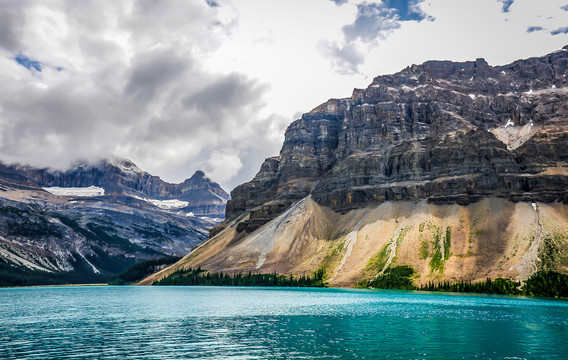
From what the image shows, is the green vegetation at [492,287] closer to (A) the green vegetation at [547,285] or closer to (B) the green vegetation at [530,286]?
(B) the green vegetation at [530,286]

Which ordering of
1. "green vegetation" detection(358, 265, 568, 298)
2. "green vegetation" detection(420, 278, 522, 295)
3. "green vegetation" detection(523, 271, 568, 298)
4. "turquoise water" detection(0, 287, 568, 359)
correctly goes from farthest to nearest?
"green vegetation" detection(420, 278, 522, 295) < "green vegetation" detection(358, 265, 568, 298) < "green vegetation" detection(523, 271, 568, 298) < "turquoise water" detection(0, 287, 568, 359)

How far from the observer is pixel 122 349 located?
52.3m

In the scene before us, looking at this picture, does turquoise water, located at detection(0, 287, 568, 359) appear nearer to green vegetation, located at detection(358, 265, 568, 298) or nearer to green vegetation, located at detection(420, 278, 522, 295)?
green vegetation, located at detection(358, 265, 568, 298)

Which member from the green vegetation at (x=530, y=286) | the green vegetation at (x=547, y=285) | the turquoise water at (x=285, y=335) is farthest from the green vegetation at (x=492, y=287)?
the turquoise water at (x=285, y=335)

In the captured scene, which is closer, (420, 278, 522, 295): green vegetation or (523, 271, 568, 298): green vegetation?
(523, 271, 568, 298): green vegetation

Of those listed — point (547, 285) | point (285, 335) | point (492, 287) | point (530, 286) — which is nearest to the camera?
point (285, 335)

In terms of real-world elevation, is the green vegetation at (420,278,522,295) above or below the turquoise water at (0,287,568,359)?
above

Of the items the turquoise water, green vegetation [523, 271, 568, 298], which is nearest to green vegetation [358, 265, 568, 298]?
green vegetation [523, 271, 568, 298]

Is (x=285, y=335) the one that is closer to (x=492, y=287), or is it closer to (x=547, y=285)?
(x=492, y=287)

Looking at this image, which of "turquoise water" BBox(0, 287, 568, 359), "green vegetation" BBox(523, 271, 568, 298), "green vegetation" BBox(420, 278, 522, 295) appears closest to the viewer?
"turquoise water" BBox(0, 287, 568, 359)

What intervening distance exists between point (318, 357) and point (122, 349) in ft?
76.7

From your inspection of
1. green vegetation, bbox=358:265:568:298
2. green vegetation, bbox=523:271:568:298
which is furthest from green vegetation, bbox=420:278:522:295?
green vegetation, bbox=523:271:568:298

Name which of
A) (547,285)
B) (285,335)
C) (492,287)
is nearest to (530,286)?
(547,285)

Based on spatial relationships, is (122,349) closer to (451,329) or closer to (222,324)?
(222,324)
